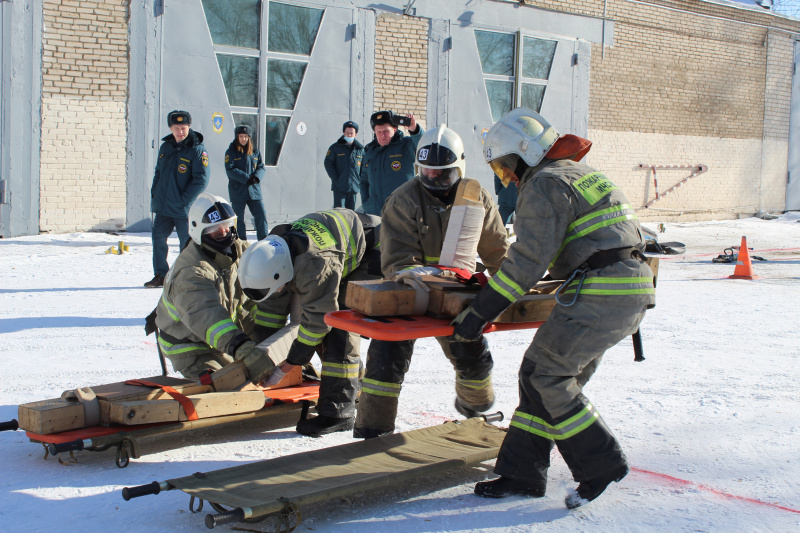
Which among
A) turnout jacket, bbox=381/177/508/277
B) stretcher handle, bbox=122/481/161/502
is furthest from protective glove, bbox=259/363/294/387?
stretcher handle, bbox=122/481/161/502

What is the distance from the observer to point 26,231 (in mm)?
12055

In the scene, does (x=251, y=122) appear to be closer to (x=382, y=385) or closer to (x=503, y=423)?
(x=503, y=423)

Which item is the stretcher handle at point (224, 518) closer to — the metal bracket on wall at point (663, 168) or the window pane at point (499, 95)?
the window pane at point (499, 95)

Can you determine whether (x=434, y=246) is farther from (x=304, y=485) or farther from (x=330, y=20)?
(x=330, y=20)

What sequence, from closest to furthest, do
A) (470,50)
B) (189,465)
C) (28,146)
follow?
1. (189,465)
2. (28,146)
3. (470,50)

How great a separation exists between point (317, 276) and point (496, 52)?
44.0 ft

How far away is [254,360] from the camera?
13.8 feet

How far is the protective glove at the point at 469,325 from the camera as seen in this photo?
3.37 meters

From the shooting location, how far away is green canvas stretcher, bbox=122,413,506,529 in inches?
116

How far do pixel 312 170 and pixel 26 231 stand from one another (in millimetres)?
4936

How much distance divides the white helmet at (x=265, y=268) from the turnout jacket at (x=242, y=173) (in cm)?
667

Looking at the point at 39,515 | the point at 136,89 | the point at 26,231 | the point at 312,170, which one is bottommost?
the point at 39,515

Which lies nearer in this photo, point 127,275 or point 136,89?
point 127,275

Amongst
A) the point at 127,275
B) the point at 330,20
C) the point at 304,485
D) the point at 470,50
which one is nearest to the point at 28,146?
the point at 127,275
